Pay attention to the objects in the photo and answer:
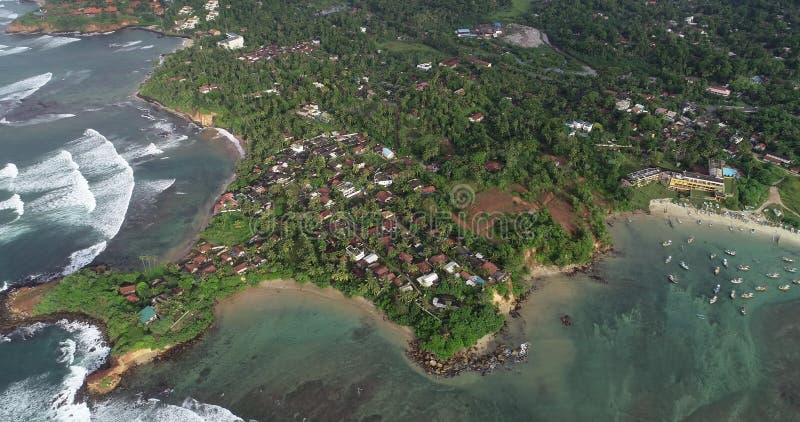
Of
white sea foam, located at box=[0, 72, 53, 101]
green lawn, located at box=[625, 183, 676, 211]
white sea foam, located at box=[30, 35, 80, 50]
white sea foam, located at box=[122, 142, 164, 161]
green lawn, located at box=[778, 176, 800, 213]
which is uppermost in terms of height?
green lawn, located at box=[778, 176, 800, 213]

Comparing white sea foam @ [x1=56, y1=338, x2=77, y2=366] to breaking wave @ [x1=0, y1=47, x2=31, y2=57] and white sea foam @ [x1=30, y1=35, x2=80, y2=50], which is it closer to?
breaking wave @ [x1=0, y1=47, x2=31, y2=57]

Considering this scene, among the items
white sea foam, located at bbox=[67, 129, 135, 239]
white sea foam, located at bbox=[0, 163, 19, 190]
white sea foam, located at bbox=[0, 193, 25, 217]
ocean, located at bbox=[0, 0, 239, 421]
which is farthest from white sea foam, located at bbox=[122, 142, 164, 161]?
white sea foam, located at bbox=[0, 193, 25, 217]

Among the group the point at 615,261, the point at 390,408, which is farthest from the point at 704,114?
the point at 390,408

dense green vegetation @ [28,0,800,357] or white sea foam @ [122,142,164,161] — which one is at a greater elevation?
dense green vegetation @ [28,0,800,357]

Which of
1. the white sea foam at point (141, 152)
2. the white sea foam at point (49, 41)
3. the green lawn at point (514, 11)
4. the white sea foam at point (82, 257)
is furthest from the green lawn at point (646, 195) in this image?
the white sea foam at point (49, 41)

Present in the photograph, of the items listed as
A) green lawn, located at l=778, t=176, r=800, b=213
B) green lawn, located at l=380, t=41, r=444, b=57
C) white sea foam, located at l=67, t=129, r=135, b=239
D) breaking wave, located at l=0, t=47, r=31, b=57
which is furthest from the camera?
breaking wave, located at l=0, t=47, r=31, b=57

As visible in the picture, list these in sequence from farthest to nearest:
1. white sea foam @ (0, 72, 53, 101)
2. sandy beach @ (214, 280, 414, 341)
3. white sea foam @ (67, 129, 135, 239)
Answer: white sea foam @ (0, 72, 53, 101) → white sea foam @ (67, 129, 135, 239) → sandy beach @ (214, 280, 414, 341)
